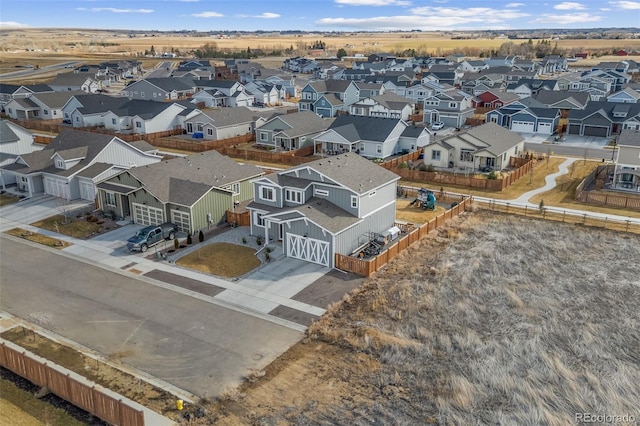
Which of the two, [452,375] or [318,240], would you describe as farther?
[318,240]

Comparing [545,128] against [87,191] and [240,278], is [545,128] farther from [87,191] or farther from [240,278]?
[87,191]

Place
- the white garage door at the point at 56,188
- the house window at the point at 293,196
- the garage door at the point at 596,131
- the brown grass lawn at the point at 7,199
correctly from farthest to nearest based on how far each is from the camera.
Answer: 1. the garage door at the point at 596,131
2. the white garage door at the point at 56,188
3. the brown grass lawn at the point at 7,199
4. the house window at the point at 293,196

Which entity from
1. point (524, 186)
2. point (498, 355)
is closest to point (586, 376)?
point (498, 355)

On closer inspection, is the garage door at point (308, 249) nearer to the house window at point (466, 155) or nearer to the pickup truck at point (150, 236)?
the pickup truck at point (150, 236)

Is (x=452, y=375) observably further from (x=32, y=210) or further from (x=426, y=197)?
(x=32, y=210)

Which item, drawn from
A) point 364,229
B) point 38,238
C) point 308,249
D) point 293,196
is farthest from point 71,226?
point 364,229

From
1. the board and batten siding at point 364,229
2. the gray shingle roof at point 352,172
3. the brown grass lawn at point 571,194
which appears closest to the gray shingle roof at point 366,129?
the brown grass lawn at point 571,194

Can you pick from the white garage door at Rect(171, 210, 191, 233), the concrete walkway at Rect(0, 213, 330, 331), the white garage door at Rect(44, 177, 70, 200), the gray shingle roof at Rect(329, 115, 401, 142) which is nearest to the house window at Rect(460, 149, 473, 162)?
the gray shingle roof at Rect(329, 115, 401, 142)
